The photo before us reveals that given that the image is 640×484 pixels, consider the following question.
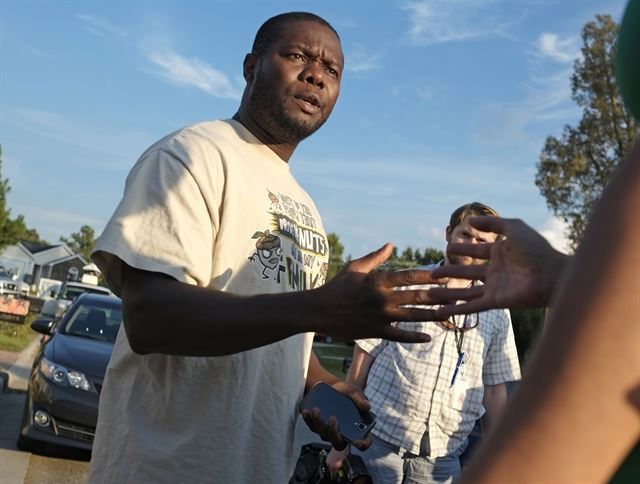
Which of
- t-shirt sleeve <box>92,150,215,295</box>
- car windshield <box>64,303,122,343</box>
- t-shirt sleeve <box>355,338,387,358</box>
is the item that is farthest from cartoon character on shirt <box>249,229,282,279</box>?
car windshield <box>64,303,122,343</box>

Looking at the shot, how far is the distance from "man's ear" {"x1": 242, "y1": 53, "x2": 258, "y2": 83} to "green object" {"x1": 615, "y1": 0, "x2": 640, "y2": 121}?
175 centimetres

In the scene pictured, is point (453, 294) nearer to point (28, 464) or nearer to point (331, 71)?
point (331, 71)

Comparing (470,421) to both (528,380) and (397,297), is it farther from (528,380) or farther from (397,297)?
(528,380)

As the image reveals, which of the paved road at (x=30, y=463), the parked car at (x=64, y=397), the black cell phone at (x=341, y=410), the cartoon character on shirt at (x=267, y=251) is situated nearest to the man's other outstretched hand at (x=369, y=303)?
the cartoon character on shirt at (x=267, y=251)

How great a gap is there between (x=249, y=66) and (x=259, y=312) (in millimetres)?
1269

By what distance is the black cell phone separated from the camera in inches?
91.6

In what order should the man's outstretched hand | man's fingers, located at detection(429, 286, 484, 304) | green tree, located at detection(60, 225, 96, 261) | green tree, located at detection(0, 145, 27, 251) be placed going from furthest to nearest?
green tree, located at detection(60, 225, 96, 261)
green tree, located at detection(0, 145, 27, 251)
man's fingers, located at detection(429, 286, 484, 304)
the man's outstretched hand

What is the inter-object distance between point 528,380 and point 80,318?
8282 mm

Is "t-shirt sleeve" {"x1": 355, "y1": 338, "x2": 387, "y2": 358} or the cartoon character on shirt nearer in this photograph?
the cartoon character on shirt

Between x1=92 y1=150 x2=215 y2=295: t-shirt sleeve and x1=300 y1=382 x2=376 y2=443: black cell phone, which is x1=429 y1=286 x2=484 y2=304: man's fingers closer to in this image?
x1=92 y1=150 x2=215 y2=295: t-shirt sleeve

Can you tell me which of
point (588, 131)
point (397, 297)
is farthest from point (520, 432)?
point (588, 131)

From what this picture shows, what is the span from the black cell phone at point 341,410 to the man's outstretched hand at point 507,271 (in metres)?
1.01

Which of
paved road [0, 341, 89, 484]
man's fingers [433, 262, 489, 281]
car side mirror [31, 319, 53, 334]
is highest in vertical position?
man's fingers [433, 262, 489, 281]

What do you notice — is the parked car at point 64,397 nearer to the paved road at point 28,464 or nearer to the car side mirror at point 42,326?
the paved road at point 28,464
